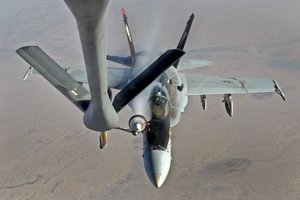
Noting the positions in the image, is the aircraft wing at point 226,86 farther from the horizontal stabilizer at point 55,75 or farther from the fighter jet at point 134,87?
the horizontal stabilizer at point 55,75

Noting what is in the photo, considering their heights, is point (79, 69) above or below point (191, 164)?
above

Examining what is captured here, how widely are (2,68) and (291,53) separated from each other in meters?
135

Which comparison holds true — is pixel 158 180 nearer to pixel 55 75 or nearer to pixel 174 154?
pixel 55 75

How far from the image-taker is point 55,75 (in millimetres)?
11047

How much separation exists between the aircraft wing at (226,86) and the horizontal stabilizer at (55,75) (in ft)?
50.4

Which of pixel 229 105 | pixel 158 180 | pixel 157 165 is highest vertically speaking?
pixel 157 165

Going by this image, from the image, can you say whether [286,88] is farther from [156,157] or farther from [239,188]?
[156,157]

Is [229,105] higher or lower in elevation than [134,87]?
lower

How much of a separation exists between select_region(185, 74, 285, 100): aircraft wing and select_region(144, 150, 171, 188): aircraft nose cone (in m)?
7.27

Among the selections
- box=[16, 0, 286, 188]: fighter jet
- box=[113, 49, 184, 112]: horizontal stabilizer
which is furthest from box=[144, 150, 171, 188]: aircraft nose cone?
box=[113, 49, 184, 112]: horizontal stabilizer

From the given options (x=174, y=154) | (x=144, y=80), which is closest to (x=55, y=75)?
(x=144, y=80)

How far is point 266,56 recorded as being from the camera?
179750mm

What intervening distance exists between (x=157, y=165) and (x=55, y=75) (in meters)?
9.21

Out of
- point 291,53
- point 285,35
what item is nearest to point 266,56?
point 291,53
